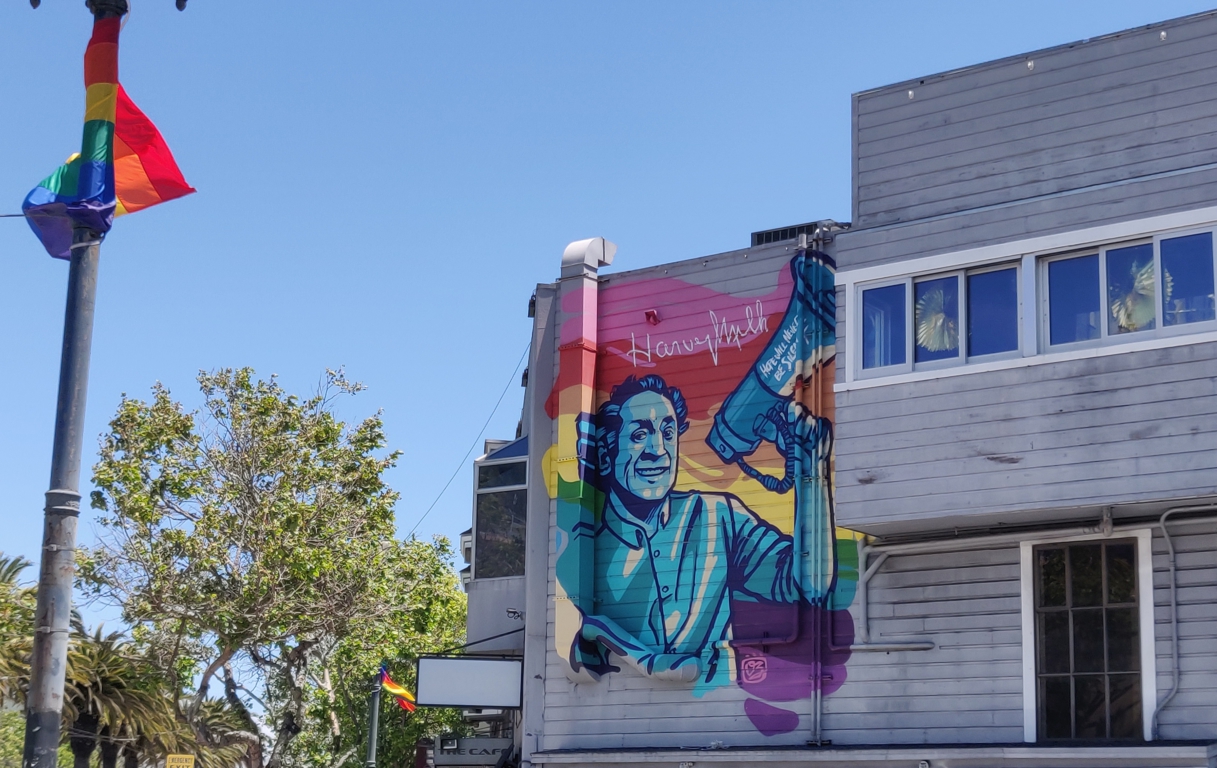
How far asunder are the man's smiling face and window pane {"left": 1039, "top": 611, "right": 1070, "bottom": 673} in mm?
5128

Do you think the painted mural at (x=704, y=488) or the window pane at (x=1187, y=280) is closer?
the window pane at (x=1187, y=280)

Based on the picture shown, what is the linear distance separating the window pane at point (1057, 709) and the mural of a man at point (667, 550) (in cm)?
312

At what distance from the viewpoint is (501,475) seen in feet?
69.8

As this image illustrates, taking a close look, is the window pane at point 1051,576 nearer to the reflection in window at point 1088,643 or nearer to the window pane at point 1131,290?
the reflection in window at point 1088,643

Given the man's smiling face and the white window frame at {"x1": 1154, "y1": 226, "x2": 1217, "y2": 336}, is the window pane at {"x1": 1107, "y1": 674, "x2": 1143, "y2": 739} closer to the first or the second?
the white window frame at {"x1": 1154, "y1": 226, "x2": 1217, "y2": 336}

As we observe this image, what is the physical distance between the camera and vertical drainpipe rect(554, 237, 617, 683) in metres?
18.8

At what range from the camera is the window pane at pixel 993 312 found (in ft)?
51.9

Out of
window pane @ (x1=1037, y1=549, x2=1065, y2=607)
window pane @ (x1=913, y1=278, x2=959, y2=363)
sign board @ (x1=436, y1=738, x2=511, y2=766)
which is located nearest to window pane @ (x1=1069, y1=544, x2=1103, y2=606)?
window pane @ (x1=1037, y1=549, x2=1065, y2=607)

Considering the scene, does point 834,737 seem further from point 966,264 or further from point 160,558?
point 160,558

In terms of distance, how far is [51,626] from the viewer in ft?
27.3

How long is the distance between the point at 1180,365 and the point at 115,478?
2302cm

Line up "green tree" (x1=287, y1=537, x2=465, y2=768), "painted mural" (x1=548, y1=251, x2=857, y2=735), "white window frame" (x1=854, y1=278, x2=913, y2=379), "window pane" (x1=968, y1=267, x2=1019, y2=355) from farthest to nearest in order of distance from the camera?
"green tree" (x1=287, y1=537, x2=465, y2=768) → "painted mural" (x1=548, y1=251, x2=857, y2=735) → "white window frame" (x1=854, y1=278, x2=913, y2=379) → "window pane" (x1=968, y1=267, x2=1019, y2=355)
